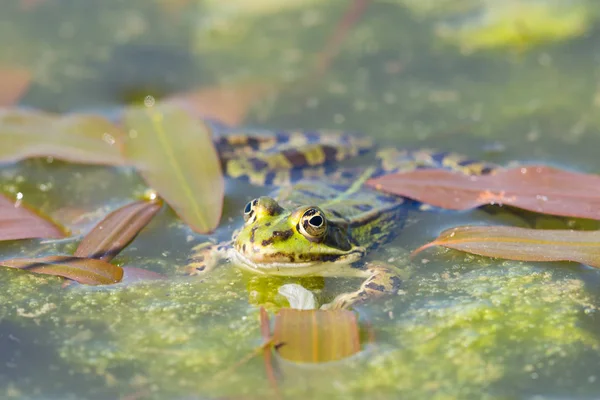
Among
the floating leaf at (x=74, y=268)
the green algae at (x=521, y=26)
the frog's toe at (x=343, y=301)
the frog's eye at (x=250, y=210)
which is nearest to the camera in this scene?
the frog's toe at (x=343, y=301)

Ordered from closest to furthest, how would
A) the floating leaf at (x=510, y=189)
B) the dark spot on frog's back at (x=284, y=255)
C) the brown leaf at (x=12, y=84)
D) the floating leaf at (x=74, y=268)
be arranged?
the floating leaf at (x=74, y=268) < the dark spot on frog's back at (x=284, y=255) < the floating leaf at (x=510, y=189) < the brown leaf at (x=12, y=84)

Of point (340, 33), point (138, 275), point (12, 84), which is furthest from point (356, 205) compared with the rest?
point (12, 84)

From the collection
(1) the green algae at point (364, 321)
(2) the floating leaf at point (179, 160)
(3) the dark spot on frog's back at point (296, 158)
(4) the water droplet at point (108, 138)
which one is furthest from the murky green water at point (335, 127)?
(3) the dark spot on frog's back at point (296, 158)

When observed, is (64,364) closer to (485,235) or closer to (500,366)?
(500,366)

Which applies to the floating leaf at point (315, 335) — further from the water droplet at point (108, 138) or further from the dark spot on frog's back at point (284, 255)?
the water droplet at point (108, 138)

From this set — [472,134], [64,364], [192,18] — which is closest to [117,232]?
[64,364]
